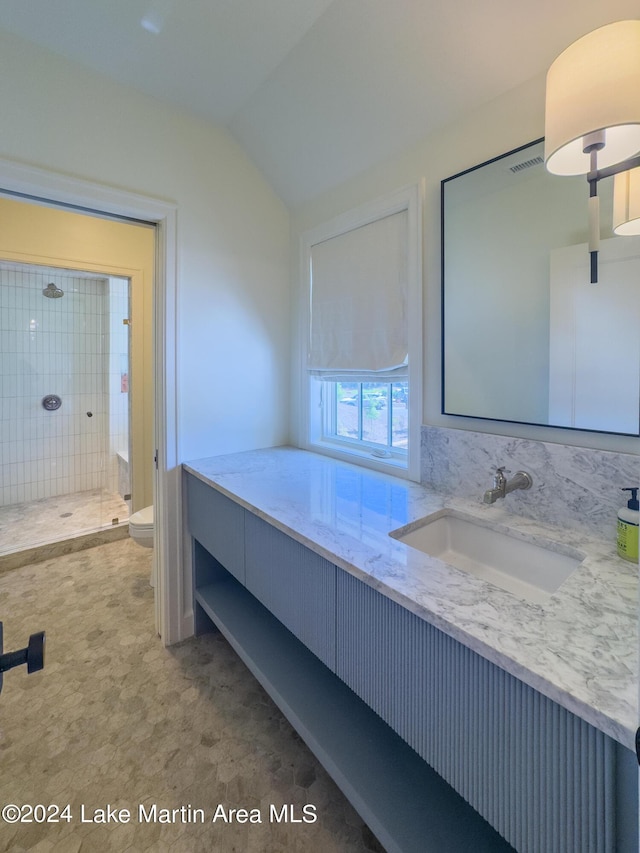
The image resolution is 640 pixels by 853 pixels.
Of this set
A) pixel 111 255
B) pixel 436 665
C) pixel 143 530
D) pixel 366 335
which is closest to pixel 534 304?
pixel 366 335

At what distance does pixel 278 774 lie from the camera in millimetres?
1261

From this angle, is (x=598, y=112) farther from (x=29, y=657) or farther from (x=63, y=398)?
→ (x=63, y=398)

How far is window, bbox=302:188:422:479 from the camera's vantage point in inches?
60.7

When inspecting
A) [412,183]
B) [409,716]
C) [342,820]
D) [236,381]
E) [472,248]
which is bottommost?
[342,820]

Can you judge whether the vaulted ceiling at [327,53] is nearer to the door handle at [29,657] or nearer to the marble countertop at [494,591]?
the marble countertop at [494,591]

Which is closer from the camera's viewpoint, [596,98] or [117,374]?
[596,98]

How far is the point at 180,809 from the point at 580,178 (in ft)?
7.06

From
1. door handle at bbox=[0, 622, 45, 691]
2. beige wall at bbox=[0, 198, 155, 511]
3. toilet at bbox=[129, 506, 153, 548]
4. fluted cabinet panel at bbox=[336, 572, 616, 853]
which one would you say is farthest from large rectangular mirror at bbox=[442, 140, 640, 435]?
beige wall at bbox=[0, 198, 155, 511]

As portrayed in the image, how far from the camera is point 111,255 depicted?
294 cm

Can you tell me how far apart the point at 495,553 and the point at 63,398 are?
391 cm

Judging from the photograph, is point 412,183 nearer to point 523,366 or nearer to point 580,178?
point 580,178

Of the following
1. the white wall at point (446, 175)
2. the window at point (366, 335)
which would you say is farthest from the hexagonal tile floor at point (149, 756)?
the white wall at point (446, 175)

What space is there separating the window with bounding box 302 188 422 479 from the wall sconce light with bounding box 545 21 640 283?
609 millimetres

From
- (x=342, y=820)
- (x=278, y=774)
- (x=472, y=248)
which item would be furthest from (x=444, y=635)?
(x=472, y=248)
